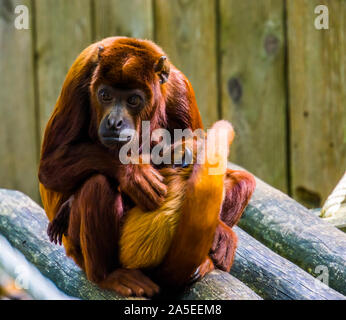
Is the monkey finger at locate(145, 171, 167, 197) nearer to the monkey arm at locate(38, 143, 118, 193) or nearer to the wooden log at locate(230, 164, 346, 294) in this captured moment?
the monkey arm at locate(38, 143, 118, 193)

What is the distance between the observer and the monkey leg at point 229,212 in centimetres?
368

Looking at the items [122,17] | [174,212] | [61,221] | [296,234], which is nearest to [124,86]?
[174,212]

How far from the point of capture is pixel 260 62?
20.3 feet

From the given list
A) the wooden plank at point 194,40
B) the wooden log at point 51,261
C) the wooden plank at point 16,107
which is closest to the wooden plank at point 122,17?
the wooden plank at point 194,40

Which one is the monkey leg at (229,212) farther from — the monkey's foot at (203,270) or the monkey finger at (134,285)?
the monkey finger at (134,285)

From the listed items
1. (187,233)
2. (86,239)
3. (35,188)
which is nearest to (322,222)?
(187,233)

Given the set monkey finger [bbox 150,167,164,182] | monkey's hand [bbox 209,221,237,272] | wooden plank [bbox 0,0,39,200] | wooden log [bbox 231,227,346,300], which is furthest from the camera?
wooden plank [bbox 0,0,39,200]

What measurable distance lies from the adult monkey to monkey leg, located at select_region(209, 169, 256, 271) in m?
0.08

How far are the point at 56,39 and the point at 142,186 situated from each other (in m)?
3.25

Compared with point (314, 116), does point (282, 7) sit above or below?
above

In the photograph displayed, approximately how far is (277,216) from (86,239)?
171 cm

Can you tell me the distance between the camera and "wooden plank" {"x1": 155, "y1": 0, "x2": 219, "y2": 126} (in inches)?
240

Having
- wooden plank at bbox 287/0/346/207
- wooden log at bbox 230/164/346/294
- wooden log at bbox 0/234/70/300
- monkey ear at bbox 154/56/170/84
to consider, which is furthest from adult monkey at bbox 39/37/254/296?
wooden plank at bbox 287/0/346/207

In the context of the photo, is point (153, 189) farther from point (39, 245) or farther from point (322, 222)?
point (322, 222)
